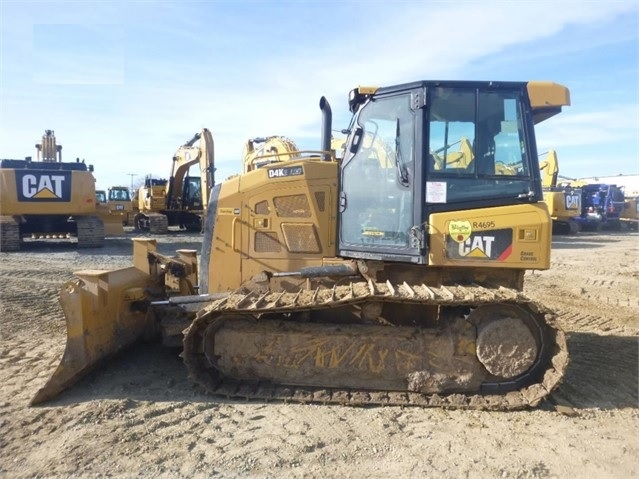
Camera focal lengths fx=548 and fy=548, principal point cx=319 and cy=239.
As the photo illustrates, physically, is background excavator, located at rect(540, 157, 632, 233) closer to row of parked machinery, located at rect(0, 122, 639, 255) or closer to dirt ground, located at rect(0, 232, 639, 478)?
row of parked machinery, located at rect(0, 122, 639, 255)

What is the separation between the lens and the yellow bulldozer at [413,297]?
15.2 ft

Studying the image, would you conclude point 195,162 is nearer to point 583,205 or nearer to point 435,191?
point 435,191

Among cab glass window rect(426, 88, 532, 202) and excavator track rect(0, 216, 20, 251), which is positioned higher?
cab glass window rect(426, 88, 532, 202)

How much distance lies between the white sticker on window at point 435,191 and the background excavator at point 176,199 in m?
17.0

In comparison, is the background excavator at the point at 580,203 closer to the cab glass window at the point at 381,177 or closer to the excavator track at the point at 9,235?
the excavator track at the point at 9,235

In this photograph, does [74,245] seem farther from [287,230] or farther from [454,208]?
[454,208]

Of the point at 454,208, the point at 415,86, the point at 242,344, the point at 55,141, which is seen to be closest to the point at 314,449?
the point at 242,344

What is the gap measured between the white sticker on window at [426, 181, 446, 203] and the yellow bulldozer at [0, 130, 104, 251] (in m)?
14.3

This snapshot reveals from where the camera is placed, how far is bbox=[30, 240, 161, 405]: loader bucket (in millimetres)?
4766

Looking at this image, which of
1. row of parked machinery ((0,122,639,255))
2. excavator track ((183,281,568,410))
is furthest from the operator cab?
row of parked machinery ((0,122,639,255))

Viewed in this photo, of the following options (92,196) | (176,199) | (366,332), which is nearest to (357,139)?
(366,332)

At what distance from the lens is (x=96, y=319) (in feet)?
16.6

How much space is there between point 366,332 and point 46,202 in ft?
47.1

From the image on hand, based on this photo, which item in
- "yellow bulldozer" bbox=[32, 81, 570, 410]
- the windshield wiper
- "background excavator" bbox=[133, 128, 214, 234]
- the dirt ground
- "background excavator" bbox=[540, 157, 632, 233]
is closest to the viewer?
the dirt ground
